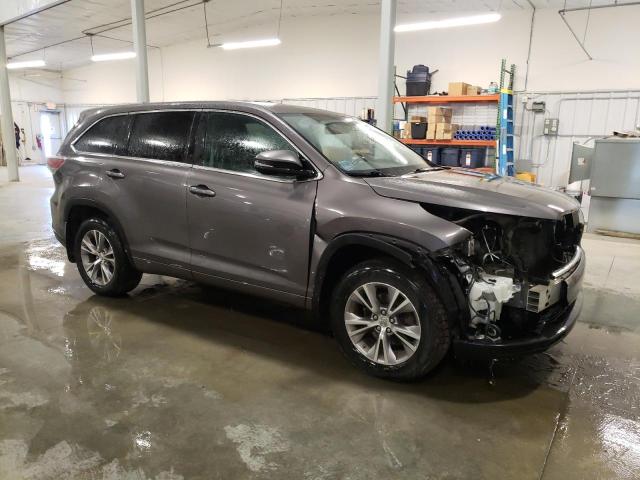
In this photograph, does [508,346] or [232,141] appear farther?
[232,141]

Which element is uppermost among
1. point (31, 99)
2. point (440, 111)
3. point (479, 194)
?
point (31, 99)

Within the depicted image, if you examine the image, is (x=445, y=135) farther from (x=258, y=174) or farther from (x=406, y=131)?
(x=258, y=174)

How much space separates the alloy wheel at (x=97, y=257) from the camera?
4117 millimetres

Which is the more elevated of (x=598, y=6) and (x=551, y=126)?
(x=598, y=6)

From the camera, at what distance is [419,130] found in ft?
30.6

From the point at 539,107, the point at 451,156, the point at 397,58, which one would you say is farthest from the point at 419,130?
the point at 397,58

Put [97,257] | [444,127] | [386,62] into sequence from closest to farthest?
1. [97,257]
2. [386,62]
3. [444,127]

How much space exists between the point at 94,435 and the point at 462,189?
7.54ft

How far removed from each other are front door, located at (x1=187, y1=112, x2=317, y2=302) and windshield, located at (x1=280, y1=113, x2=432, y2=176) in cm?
22

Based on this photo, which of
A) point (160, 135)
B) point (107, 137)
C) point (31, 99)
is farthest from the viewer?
point (31, 99)

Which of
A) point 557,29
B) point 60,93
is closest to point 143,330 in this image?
point 557,29

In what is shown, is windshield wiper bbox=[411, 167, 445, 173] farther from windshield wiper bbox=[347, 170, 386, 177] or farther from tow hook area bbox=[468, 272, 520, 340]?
tow hook area bbox=[468, 272, 520, 340]

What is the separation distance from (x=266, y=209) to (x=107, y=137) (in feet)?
6.14

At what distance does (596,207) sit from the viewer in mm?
7746
